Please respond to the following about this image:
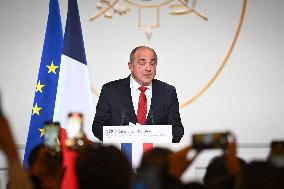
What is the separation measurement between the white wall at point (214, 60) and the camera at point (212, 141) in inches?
148

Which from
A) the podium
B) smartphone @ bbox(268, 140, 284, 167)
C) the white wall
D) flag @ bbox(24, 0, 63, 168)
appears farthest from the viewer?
the white wall

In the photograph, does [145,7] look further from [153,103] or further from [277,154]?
[277,154]

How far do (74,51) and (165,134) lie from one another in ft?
6.43

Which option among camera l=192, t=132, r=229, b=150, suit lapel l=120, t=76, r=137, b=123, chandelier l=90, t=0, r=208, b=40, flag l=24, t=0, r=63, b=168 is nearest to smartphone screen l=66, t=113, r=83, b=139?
camera l=192, t=132, r=229, b=150

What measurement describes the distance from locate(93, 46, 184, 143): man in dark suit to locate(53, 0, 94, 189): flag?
1.18 ft

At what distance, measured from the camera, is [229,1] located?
5375mm

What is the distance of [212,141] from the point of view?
144 cm

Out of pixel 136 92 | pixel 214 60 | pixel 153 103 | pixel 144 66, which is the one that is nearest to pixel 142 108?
pixel 153 103

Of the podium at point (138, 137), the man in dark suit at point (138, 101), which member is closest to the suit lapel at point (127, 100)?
the man in dark suit at point (138, 101)

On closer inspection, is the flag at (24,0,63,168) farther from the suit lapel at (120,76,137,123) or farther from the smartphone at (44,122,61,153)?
the smartphone at (44,122,61,153)

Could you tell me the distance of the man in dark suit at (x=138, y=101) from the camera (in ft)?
12.1

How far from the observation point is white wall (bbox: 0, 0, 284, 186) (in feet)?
17.3

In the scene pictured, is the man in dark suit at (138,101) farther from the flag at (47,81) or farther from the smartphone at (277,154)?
the smartphone at (277,154)

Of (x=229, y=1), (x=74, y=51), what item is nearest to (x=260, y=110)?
(x=229, y=1)
